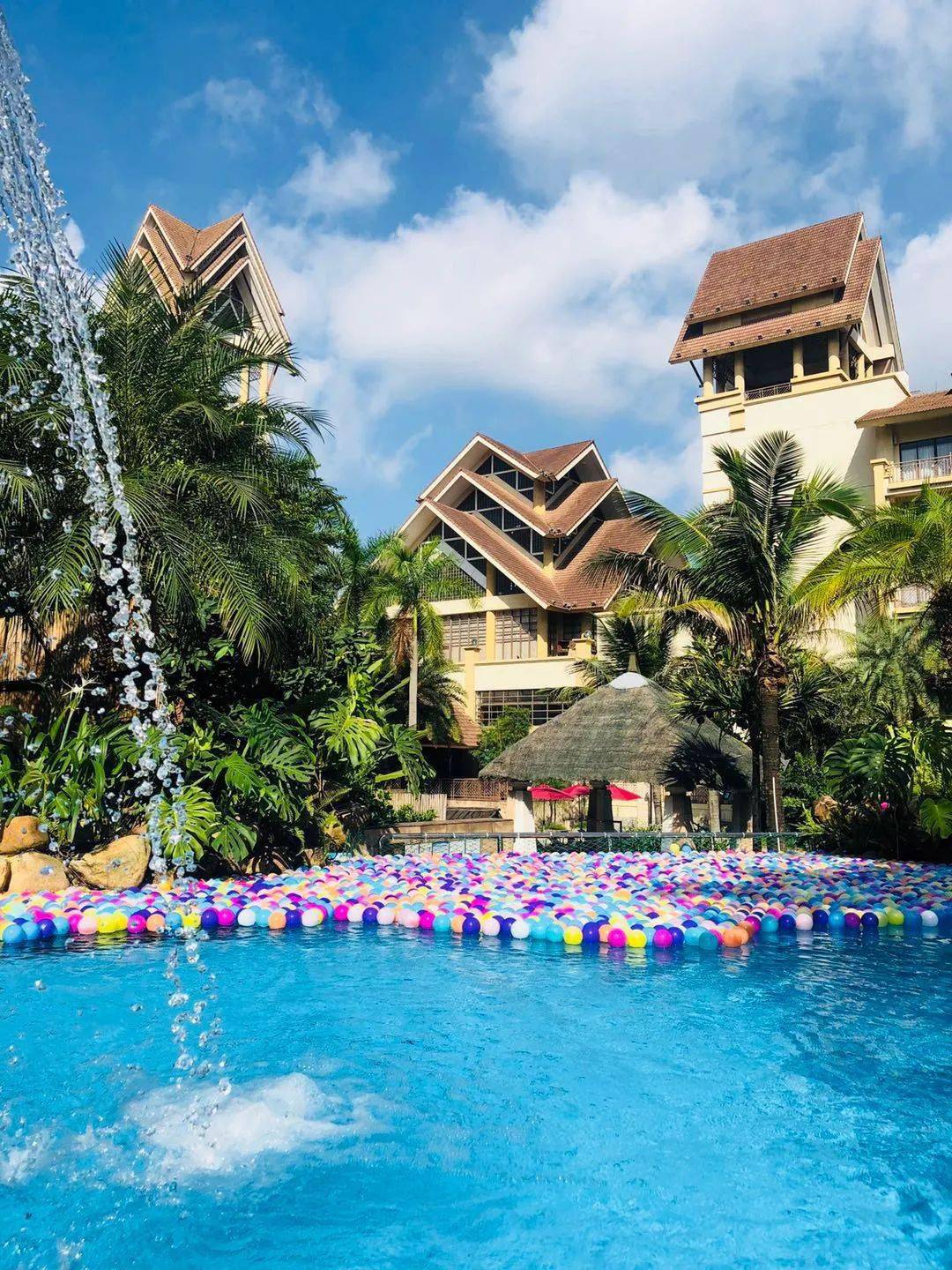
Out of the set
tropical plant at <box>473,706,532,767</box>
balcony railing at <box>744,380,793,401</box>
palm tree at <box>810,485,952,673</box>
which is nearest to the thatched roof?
palm tree at <box>810,485,952,673</box>

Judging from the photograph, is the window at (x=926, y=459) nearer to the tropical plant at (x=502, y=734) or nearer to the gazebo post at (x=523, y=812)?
the tropical plant at (x=502, y=734)

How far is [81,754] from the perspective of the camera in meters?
13.3

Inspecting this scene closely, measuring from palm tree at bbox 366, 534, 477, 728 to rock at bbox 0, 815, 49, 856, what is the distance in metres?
15.7

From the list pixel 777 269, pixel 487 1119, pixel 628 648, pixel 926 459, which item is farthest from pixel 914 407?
pixel 487 1119

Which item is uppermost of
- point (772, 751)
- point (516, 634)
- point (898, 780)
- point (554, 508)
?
point (554, 508)

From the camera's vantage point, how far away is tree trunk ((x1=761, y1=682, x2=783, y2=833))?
60.0 ft

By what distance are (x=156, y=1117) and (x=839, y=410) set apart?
3201cm

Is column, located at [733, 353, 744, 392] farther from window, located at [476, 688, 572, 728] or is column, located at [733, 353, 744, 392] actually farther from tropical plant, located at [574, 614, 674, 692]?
window, located at [476, 688, 572, 728]

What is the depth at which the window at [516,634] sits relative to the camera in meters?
34.2

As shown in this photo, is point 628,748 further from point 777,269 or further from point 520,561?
→ point 777,269

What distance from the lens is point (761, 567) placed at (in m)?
18.4

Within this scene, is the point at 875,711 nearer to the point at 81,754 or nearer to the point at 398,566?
the point at 398,566

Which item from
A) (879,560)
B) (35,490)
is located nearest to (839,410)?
(879,560)

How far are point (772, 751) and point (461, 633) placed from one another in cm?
1880
